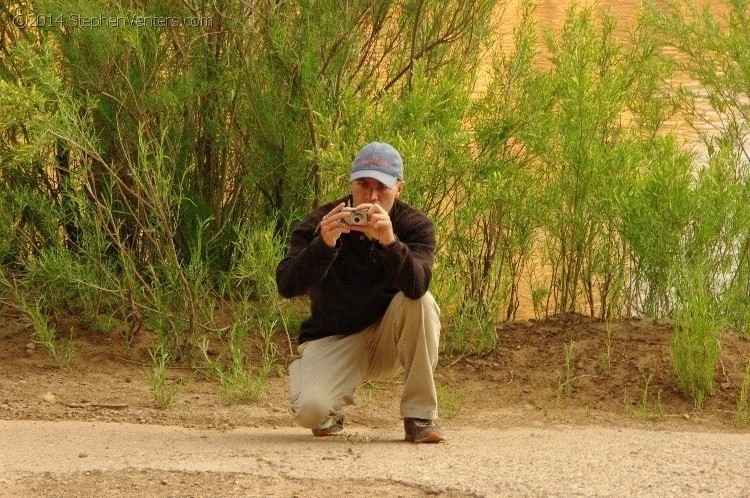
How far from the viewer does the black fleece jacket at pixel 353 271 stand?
509cm

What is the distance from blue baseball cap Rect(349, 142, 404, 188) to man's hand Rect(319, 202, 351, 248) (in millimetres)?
258

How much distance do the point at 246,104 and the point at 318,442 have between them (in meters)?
2.40

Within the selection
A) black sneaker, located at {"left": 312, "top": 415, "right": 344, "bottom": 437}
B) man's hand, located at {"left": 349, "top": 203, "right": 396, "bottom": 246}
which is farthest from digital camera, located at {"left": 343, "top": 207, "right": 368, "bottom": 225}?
black sneaker, located at {"left": 312, "top": 415, "right": 344, "bottom": 437}

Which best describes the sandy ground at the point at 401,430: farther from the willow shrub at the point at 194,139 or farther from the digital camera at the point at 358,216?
the digital camera at the point at 358,216

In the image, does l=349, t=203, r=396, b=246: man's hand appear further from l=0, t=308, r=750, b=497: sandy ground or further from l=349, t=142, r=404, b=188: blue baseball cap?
l=0, t=308, r=750, b=497: sandy ground

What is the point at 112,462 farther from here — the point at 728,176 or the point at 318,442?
the point at 728,176

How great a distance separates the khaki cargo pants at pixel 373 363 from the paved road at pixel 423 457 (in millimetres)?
150

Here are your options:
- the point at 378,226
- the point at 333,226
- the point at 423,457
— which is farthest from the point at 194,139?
the point at 423,457

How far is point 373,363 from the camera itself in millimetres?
5594

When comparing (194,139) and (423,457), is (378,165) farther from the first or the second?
(194,139)

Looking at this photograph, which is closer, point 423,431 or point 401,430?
point 423,431

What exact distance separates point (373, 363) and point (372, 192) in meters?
0.79

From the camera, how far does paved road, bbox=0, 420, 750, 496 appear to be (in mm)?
4684

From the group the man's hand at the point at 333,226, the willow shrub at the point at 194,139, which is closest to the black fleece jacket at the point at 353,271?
the man's hand at the point at 333,226
